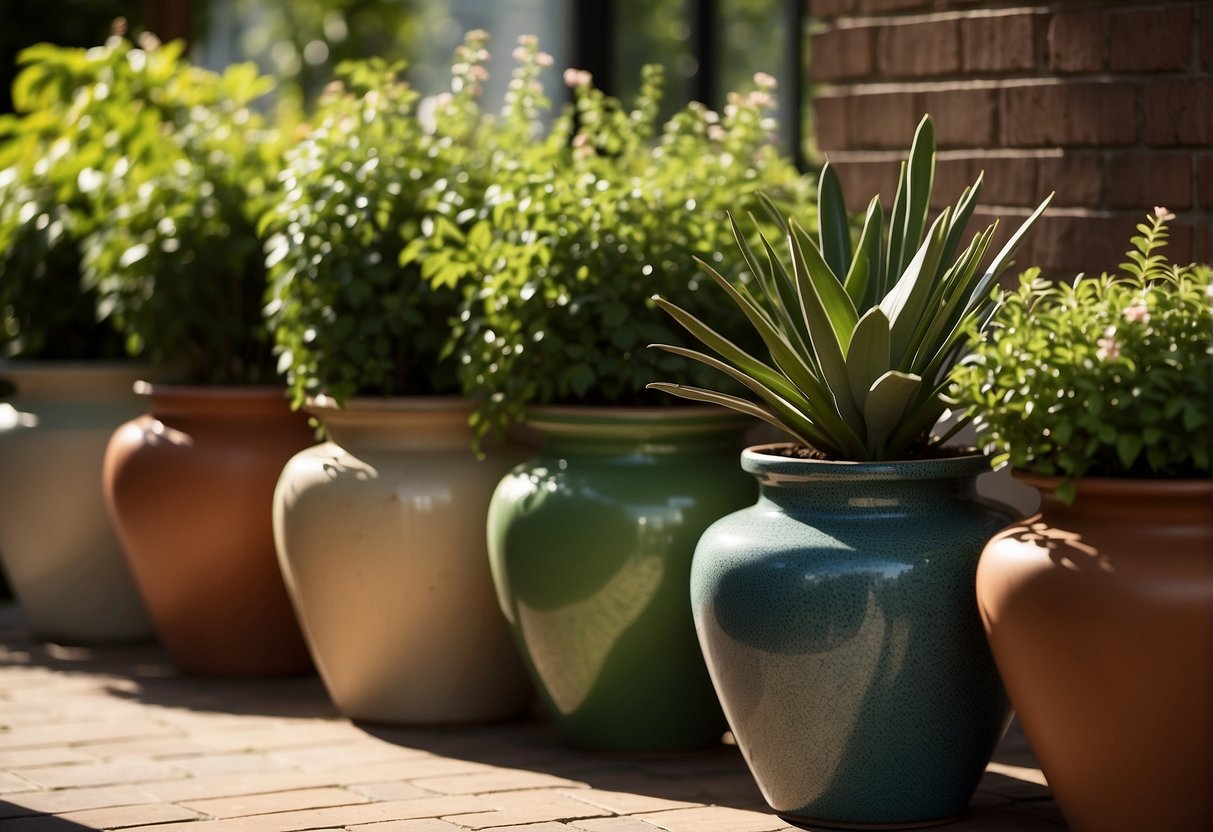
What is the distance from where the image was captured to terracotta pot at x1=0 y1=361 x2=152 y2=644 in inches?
188

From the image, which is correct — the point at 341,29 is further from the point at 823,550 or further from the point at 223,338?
the point at 823,550

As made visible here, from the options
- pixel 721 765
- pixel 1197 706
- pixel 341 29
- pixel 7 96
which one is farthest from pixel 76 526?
pixel 341 29

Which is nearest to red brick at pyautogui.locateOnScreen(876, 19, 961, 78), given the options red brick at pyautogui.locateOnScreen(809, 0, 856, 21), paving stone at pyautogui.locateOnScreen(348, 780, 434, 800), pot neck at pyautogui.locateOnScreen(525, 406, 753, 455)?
red brick at pyautogui.locateOnScreen(809, 0, 856, 21)

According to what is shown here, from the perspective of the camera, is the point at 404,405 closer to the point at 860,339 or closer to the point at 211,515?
the point at 211,515

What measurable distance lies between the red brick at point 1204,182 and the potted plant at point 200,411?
7.02 ft

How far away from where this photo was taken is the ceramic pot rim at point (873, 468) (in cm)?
300

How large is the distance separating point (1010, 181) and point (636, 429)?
3.56ft

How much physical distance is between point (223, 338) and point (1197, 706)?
2.67m

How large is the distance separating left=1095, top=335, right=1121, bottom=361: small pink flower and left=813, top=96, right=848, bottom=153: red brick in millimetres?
1894

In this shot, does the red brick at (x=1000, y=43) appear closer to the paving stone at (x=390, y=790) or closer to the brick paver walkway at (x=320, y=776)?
the brick paver walkway at (x=320, y=776)

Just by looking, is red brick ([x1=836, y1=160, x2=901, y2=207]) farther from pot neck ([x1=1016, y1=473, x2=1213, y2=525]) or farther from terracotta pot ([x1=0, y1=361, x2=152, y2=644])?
terracotta pot ([x1=0, y1=361, x2=152, y2=644])

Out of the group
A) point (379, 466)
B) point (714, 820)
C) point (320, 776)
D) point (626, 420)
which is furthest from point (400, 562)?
point (714, 820)

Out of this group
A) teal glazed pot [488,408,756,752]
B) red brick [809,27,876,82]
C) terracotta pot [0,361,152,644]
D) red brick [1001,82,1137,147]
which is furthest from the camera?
terracotta pot [0,361,152,644]

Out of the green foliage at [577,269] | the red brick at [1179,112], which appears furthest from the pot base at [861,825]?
the red brick at [1179,112]
